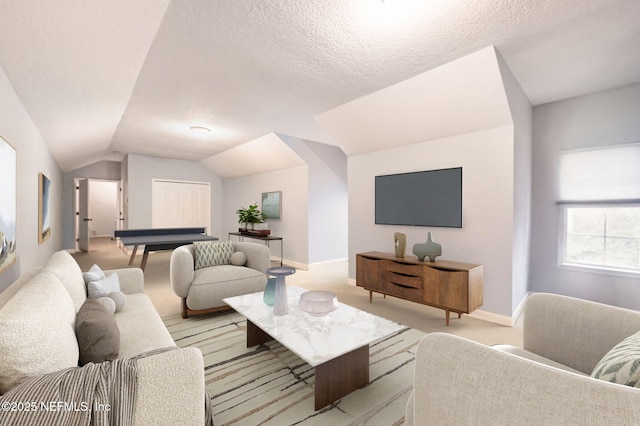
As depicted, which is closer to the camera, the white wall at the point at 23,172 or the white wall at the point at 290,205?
the white wall at the point at 23,172

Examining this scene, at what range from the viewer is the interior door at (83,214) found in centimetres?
741

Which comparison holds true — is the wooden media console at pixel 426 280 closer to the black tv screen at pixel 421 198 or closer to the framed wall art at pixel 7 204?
the black tv screen at pixel 421 198

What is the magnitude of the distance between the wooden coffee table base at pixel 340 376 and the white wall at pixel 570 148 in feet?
10.1

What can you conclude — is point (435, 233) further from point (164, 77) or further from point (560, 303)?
point (164, 77)

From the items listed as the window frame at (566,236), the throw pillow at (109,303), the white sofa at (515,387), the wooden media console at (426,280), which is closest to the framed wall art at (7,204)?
the throw pillow at (109,303)

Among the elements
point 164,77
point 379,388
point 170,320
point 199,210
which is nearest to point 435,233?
point 379,388

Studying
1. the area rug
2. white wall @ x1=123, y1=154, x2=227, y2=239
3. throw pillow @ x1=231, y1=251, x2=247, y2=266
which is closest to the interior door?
white wall @ x1=123, y1=154, x2=227, y2=239

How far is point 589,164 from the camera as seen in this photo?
128 inches

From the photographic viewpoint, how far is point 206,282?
289 centimetres

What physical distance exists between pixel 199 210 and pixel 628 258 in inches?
321

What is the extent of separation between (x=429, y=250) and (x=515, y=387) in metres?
2.48

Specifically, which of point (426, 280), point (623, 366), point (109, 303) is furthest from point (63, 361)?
point (426, 280)

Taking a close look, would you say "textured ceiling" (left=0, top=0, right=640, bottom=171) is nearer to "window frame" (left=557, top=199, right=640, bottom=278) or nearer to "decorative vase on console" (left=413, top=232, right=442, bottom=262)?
"window frame" (left=557, top=199, right=640, bottom=278)

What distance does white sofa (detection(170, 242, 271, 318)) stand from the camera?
2.84m
